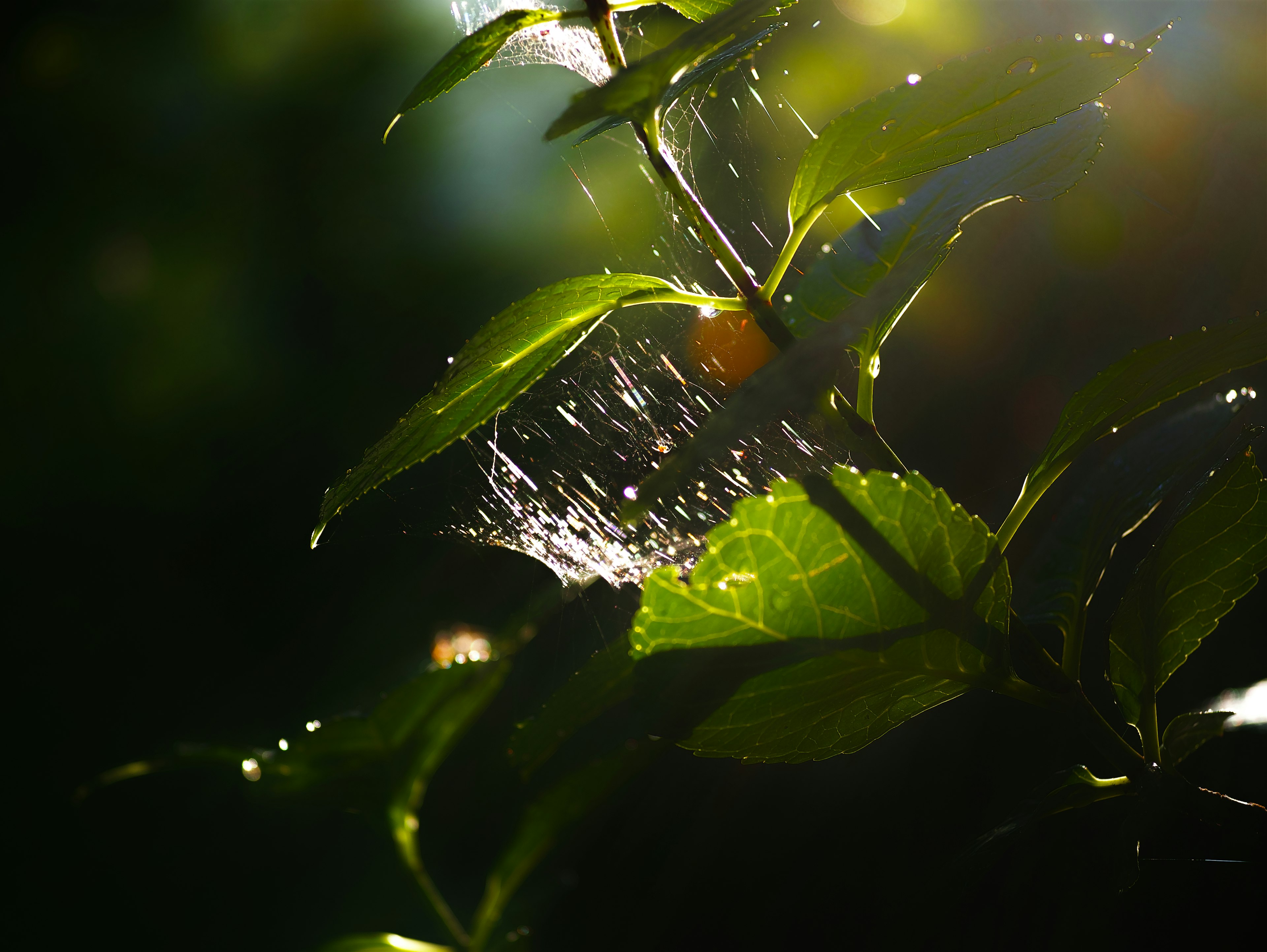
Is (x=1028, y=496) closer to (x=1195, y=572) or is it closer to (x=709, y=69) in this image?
(x=1195, y=572)

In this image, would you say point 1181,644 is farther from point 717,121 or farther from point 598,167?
point 598,167

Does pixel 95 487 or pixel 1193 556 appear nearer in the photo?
pixel 1193 556

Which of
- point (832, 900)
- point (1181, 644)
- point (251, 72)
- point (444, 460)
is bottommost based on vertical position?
point (832, 900)

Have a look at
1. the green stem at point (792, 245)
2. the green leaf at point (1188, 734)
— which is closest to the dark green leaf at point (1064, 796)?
the green leaf at point (1188, 734)

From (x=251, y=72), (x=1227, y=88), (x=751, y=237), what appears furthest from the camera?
(x=251, y=72)

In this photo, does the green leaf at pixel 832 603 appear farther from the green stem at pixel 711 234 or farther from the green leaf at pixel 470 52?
the green leaf at pixel 470 52

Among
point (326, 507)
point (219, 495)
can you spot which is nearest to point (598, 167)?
point (326, 507)

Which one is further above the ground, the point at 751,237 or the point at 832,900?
the point at 751,237

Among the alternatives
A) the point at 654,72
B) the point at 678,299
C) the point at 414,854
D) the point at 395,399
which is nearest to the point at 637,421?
the point at 678,299
